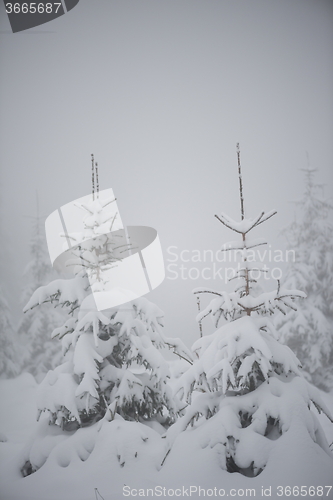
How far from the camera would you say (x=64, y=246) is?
601cm

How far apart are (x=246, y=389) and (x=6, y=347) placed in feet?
59.9

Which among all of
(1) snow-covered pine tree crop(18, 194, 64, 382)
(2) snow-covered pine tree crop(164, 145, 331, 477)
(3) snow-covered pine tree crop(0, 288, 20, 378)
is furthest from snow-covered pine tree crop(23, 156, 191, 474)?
(1) snow-covered pine tree crop(18, 194, 64, 382)

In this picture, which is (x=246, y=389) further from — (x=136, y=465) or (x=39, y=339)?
(x=39, y=339)

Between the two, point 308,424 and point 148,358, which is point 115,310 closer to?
point 148,358

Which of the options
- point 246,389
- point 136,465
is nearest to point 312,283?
point 246,389

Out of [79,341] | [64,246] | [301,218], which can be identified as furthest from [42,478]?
[301,218]

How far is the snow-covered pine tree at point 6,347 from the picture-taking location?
18.2 m

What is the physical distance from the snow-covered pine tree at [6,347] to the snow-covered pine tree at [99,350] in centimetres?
1504

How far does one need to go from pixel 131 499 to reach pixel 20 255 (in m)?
34.2

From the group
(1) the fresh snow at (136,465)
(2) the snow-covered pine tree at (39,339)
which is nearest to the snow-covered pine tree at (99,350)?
(1) the fresh snow at (136,465)

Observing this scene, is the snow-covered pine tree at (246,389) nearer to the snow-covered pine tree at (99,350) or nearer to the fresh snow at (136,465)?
the fresh snow at (136,465)

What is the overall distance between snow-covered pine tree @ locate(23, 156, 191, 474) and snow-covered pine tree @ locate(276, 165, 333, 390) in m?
10.6

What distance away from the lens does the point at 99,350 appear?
536 cm

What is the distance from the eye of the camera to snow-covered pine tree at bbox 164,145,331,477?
3521 millimetres
